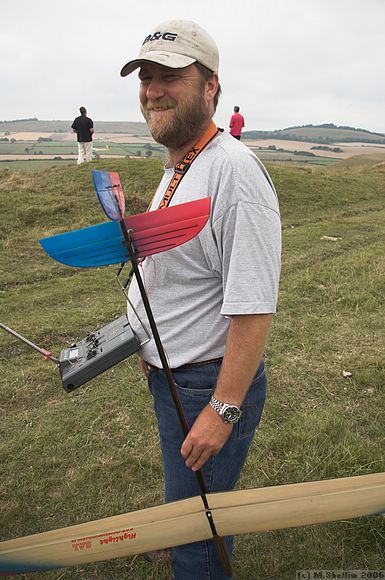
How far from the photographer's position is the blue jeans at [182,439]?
1.93 meters

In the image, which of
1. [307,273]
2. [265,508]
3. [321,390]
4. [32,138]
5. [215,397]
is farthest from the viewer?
[32,138]

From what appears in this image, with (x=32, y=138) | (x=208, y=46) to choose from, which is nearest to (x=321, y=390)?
(x=208, y=46)

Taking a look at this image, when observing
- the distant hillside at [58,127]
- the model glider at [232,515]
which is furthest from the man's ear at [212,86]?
the distant hillside at [58,127]

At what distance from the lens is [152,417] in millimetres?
4133

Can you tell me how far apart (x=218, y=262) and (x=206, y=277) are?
0.28 feet

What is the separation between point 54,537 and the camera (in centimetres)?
203

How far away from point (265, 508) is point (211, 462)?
0.28 metres

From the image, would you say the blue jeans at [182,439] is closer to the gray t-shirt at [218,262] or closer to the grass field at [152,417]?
the gray t-shirt at [218,262]

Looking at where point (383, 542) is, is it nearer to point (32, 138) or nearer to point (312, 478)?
point (312, 478)

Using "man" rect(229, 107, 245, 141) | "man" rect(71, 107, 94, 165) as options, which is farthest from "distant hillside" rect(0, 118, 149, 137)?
"man" rect(71, 107, 94, 165)

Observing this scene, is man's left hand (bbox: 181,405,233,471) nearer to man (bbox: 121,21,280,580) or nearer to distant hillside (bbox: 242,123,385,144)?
man (bbox: 121,21,280,580)

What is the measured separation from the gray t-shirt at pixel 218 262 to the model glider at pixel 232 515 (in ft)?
2.00

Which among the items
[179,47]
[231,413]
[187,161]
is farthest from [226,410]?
[179,47]

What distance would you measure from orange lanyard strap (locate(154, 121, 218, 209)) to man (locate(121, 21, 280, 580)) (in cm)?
2
